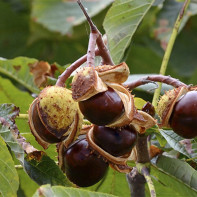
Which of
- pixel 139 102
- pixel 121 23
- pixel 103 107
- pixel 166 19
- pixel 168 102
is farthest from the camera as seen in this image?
pixel 166 19

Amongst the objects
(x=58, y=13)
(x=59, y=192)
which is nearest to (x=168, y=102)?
(x=59, y=192)

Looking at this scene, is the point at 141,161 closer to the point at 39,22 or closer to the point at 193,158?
the point at 193,158

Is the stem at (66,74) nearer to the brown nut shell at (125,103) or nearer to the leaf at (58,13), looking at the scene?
the brown nut shell at (125,103)

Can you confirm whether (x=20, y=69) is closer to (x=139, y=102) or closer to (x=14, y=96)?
(x=14, y=96)

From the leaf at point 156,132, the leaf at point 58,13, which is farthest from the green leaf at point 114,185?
the leaf at point 58,13

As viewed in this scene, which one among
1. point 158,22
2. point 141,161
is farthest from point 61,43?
point 141,161

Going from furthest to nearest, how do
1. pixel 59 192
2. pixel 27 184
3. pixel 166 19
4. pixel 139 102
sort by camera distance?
pixel 166 19
pixel 27 184
pixel 139 102
pixel 59 192
